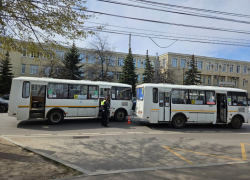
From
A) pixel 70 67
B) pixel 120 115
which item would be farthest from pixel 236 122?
pixel 70 67

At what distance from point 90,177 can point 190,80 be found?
41.2 metres

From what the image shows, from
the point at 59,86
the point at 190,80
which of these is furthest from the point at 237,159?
the point at 190,80

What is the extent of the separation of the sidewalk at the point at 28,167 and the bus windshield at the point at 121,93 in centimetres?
802

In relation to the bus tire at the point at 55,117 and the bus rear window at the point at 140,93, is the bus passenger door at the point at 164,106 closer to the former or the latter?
the bus rear window at the point at 140,93

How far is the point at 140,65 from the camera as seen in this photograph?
161ft

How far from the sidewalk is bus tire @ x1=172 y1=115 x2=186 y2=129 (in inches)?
328

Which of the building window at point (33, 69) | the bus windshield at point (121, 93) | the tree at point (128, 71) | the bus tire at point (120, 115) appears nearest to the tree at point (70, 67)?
the tree at point (128, 71)

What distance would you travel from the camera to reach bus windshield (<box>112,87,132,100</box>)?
13.4 metres

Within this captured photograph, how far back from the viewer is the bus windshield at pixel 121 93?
1338 centimetres

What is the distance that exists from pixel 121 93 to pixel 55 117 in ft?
15.9

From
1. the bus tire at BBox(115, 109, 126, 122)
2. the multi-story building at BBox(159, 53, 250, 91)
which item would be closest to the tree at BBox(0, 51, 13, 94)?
the bus tire at BBox(115, 109, 126, 122)

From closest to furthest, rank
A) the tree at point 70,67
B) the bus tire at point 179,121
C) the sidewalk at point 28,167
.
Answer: the sidewalk at point 28,167 → the bus tire at point 179,121 → the tree at point 70,67

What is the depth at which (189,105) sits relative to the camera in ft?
39.0

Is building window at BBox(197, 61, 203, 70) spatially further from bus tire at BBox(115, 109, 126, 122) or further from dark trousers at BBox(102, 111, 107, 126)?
dark trousers at BBox(102, 111, 107, 126)
